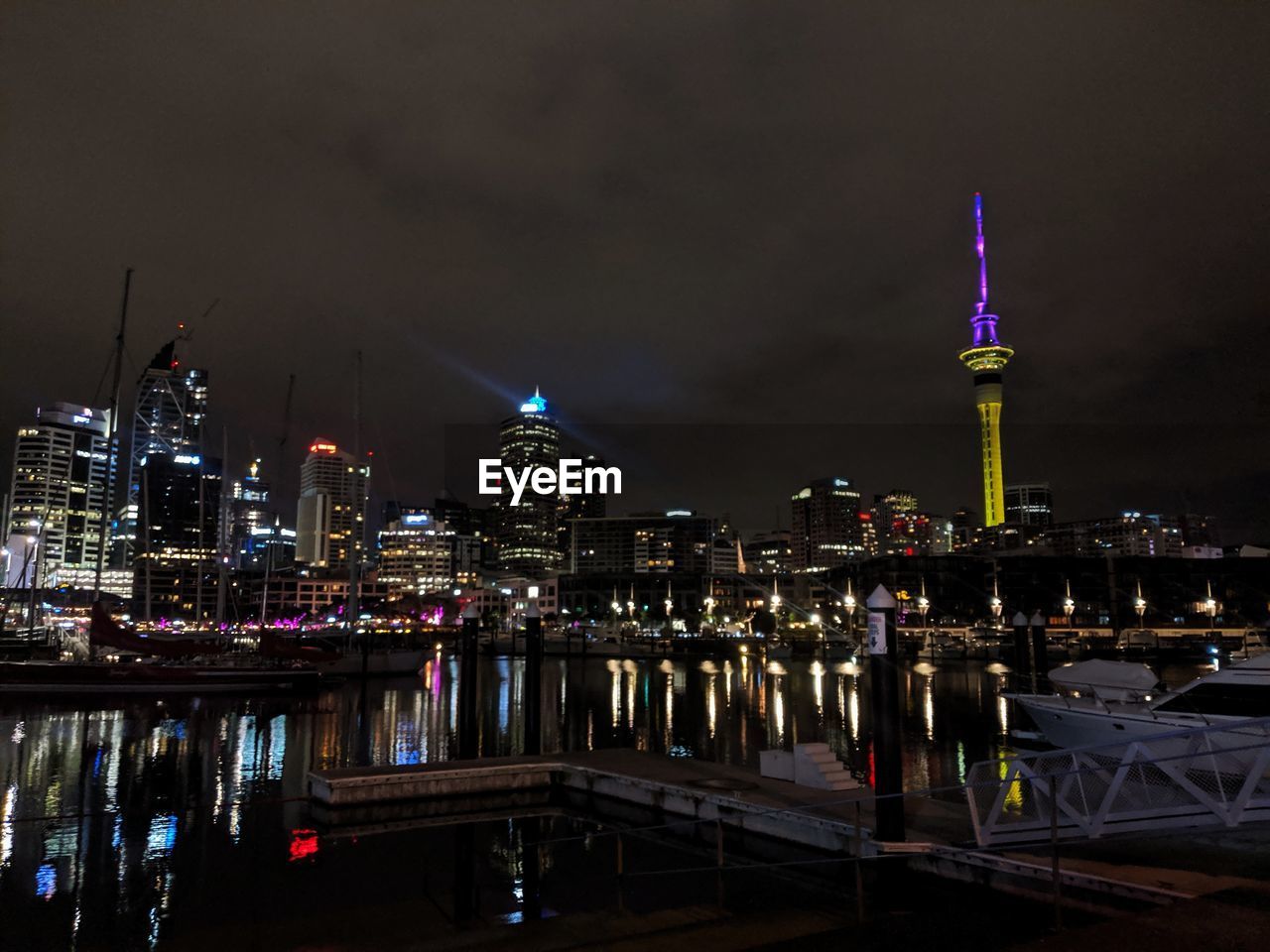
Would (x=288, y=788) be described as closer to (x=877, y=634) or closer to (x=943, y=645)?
(x=877, y=634)

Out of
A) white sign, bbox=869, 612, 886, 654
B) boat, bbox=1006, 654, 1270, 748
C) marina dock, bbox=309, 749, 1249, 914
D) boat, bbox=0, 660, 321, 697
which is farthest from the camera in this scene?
boat, bbox=0, 660, 321, 697

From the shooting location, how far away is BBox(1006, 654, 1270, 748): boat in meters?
20.8

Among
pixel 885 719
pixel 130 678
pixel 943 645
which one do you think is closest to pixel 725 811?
pixel 885 719

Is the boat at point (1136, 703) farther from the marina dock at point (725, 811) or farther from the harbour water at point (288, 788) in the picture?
the marina dock at point (725, 811)

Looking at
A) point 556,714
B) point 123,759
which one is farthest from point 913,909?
point 556,714

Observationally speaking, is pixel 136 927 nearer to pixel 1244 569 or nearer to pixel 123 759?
pixel 123 759

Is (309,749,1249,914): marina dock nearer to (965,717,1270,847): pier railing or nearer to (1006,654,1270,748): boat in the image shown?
(965,717,1270,847): pier railing

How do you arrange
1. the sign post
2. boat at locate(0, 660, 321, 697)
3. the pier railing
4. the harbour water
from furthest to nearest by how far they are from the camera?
boat at locate(0, 660, 321, 697) → the sign post → the harbour water → the pier railing

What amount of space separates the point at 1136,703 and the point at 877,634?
15.9 metres

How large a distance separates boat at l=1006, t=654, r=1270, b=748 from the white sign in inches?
219

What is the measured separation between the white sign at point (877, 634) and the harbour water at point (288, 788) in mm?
2668

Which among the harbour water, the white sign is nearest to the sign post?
the white sign

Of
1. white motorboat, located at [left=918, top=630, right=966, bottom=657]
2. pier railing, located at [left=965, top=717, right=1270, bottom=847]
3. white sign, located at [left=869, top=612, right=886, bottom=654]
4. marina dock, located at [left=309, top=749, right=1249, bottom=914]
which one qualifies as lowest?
white motorboat, located at [left=918, top=630, right=966, bottom=657]

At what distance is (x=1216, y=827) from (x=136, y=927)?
1573 cm
